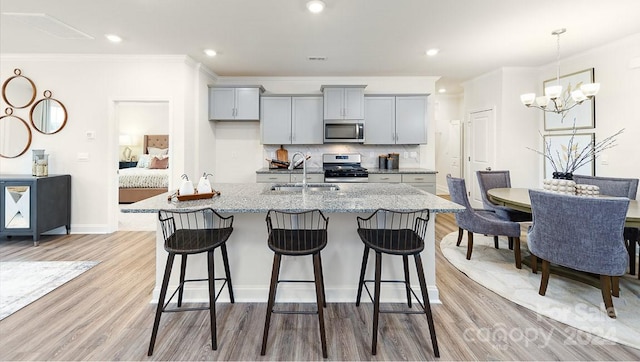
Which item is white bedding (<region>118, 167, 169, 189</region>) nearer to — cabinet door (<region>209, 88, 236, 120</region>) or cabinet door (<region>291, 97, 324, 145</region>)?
cabinet door (<region>209, 88, 236, 120</region>)

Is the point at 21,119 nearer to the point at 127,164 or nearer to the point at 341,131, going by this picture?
the point at 127,164

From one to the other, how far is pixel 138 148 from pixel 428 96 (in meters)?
7.27

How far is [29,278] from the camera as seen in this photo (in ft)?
8.89

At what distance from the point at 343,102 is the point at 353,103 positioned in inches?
6.5

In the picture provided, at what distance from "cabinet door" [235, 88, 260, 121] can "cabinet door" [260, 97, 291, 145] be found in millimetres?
114

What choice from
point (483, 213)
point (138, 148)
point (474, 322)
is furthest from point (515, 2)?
point (138, 148)

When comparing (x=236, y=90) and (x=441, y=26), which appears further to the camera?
(x=236, y=90)

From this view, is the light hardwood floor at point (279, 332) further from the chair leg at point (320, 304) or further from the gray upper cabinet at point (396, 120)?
the gray upper cabinet at point (396, 120)

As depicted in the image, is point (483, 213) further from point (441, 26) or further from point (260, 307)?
point (260, 307)

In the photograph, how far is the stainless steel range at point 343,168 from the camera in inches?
186

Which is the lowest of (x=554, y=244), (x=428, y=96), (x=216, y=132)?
(x=554, y=244)

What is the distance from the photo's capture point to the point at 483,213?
3361 mm

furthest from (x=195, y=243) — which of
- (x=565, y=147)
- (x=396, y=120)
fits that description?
(x=565, y=147)

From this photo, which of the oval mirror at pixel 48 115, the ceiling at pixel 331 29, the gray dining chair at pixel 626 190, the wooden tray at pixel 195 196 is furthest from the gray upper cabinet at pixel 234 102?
the gray dining chair at pixel 626 190
